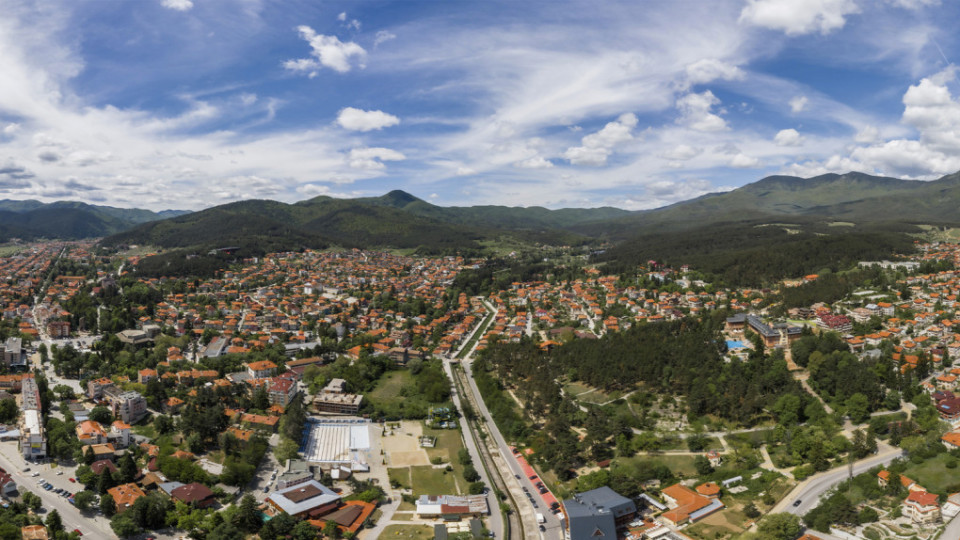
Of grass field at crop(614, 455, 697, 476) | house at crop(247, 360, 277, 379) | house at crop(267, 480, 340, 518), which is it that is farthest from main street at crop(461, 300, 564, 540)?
house at crop(247, 360, 277, 379)

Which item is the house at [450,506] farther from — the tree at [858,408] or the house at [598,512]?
the tree at [858,408]

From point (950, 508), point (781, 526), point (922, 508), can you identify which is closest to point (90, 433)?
point (781, 526)

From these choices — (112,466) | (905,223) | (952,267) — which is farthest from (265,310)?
(905,223)

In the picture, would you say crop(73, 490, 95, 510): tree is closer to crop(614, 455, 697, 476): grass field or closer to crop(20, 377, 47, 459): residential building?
crop(20, 377, 47, 459): residential building

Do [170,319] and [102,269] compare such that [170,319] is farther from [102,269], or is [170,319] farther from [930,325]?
[930,325]

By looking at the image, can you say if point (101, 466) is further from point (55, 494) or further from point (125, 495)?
point (125, 495)
